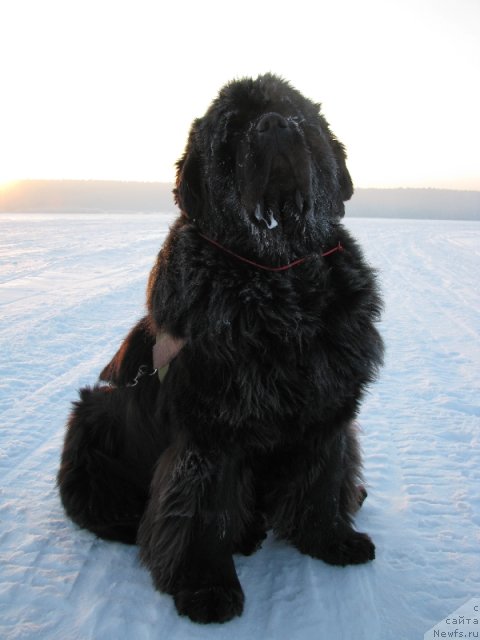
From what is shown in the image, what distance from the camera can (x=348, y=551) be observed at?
2410mm

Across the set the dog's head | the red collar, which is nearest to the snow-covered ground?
→ the red collar

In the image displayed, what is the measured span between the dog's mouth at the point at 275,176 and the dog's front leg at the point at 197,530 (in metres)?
0.96

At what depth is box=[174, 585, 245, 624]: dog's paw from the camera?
2066 millimetres

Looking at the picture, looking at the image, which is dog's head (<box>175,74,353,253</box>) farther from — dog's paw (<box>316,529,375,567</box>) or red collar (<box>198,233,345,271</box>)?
dog's paw (<box>316,529,375,567</box>)

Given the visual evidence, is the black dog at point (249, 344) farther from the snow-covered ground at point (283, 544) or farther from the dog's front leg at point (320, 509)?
the snow-covered ground at point (283, 544)

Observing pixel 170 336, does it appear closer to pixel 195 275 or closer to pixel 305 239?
pixel 195 275

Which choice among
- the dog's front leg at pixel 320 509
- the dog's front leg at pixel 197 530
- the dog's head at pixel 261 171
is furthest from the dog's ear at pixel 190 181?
the dog's front leg at pixel 320 509

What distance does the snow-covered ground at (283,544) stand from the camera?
6.77ft

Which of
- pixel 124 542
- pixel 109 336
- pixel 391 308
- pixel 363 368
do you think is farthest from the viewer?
pixel 391 308

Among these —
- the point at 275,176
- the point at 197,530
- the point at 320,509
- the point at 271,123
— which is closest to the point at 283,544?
the point at 320,509

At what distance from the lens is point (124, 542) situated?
8.21 ft

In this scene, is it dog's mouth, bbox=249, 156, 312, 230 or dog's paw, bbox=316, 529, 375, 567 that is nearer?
dog's mouth, bbox=249, 156, 312, 230

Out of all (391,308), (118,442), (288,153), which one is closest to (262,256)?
(288,153)

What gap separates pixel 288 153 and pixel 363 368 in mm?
890
